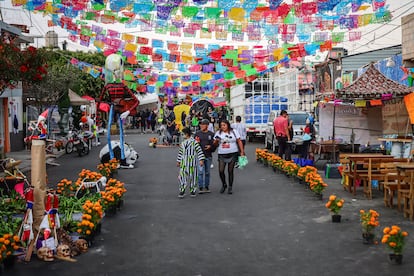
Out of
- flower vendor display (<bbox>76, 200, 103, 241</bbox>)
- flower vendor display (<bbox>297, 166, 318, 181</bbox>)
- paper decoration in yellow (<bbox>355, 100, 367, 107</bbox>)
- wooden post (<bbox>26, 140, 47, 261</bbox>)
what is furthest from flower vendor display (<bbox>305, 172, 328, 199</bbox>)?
wooden post (<bbox>26, 140, 47, 261</bbox>)

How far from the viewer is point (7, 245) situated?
7129mm

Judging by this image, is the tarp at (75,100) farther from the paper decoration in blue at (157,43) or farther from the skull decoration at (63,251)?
the skull decoration at (63,251)

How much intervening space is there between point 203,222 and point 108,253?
2.49 metres

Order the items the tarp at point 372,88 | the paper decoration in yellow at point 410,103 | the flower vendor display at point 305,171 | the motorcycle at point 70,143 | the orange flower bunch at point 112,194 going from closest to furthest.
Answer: the orange flower bunch at point 112,194 < the flower vendor display at point 305,171 < the paper decoration in yellow at point 410,103 < the tarp at point 372,88 < the motorcycle at point 70,143

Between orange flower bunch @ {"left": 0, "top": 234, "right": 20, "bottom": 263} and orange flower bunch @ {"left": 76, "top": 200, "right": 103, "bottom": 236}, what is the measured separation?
3.33 feet

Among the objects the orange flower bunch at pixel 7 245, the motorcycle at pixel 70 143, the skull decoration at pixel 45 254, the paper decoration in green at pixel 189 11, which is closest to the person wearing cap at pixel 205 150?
the paper decoration in green at pixel 189 11

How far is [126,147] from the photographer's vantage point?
20531mm

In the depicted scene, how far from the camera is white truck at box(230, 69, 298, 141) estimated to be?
32.9 meters

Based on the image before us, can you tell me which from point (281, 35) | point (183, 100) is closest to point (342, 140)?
point (281, 35)

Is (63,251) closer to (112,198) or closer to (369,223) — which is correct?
(112,198)

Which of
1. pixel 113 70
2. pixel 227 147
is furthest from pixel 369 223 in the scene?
pixel 113 70

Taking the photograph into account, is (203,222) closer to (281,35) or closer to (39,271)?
(39,271)

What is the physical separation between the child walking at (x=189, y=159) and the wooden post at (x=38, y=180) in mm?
5236

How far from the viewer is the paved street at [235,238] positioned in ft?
23.2
